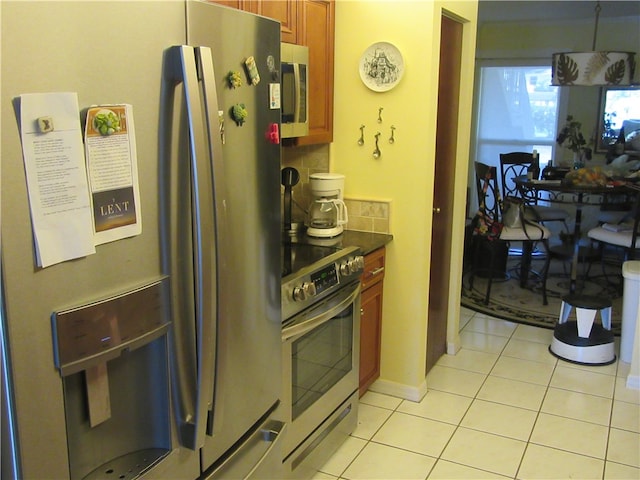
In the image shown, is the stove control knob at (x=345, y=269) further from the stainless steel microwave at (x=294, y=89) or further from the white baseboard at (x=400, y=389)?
the white baseboard at (x=400, y=389)

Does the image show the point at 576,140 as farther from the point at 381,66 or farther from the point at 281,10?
the point at 281,10

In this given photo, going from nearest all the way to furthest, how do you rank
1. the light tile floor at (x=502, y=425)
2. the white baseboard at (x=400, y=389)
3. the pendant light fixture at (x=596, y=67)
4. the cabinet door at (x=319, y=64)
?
the light tile floor at (x=502, y=425) < the cabinet door at (x=319, y=64) < the white baseboard at (x=400, y=389) < the pendant light fixture at (x=596, y=67)

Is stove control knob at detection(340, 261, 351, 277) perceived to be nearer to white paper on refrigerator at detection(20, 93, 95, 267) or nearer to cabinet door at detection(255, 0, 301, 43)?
cabinet door at detection(255, 0, 301, 43)

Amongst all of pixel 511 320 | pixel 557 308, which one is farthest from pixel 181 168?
pixel 557 308

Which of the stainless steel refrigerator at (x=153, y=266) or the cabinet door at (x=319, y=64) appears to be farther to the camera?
the cabinet door at (x=319, y=64)

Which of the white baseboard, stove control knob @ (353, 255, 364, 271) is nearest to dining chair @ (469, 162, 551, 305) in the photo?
the white baseboard

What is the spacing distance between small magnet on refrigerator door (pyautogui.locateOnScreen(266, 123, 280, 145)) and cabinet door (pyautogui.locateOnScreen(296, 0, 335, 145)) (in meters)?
1.02

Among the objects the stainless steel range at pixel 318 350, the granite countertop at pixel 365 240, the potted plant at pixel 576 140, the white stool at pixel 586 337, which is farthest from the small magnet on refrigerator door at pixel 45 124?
the potted plant at pixel 576 140

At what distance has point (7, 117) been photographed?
1006 millimetres

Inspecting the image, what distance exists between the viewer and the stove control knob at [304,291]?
217cm

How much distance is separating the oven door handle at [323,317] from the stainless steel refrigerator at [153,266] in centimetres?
31

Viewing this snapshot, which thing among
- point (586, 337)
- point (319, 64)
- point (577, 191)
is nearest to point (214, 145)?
point (319, 64)

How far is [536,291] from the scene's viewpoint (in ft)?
16.6

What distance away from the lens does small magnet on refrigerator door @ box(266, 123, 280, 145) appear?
176 cm
